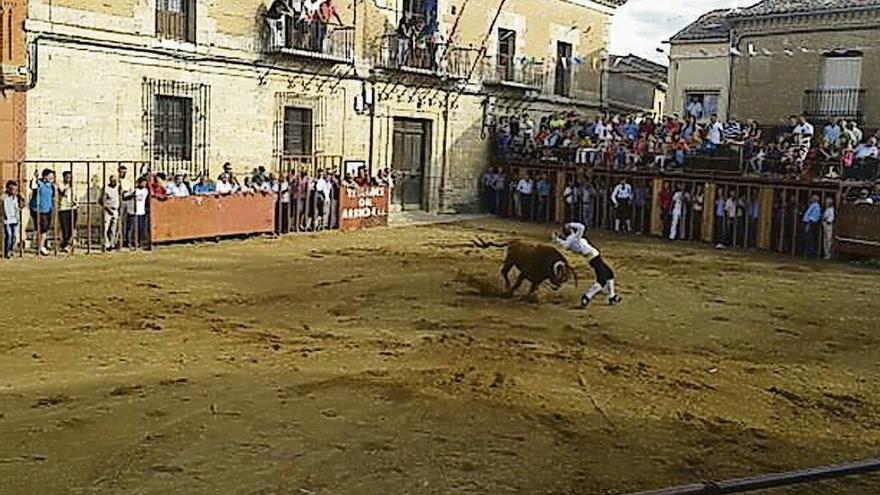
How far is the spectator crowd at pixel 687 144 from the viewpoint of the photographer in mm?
22094

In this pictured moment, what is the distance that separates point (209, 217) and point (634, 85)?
25.8 meters

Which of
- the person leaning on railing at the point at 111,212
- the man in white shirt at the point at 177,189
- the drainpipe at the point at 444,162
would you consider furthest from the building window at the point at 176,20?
the drainpipe at the point at 444,162

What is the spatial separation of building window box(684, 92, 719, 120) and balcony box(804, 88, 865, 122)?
402 centimetres

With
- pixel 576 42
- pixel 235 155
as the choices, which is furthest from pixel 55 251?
pixel 576 42

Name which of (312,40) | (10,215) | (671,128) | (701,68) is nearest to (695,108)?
(701,68)

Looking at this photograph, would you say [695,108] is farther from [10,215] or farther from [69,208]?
[10,215]

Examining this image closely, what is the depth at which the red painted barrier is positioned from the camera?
18.4 m

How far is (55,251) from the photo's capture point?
667 inches

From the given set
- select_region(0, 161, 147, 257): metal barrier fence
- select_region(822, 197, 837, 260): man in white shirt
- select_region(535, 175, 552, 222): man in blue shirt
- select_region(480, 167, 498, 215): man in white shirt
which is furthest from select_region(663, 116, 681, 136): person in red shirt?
select_region(0, 161, 147, 257): metal barrier fence

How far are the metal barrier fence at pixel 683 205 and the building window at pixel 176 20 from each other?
1171 cm

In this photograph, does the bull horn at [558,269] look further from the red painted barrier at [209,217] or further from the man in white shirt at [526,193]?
the man in white shirt at [526,193]

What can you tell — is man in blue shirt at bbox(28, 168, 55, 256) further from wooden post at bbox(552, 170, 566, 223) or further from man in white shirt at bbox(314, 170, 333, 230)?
wooden post at bbox(552, 170, 566, 223)

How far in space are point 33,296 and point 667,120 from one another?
800 inches

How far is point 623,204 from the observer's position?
83.9 ft
